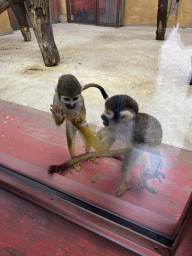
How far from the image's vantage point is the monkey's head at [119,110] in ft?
2.38

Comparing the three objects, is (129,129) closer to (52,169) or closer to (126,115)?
(126,115)

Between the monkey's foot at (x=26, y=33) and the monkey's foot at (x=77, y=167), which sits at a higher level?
the monkey's foot at (x=26, y=33)

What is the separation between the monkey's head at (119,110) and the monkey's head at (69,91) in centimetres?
13

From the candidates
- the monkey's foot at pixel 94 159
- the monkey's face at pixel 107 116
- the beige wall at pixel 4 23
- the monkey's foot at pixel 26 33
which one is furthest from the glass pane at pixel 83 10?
the monkey's foot at pixel 26 33

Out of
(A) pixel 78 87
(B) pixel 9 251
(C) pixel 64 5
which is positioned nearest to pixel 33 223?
(B) pixel 9 251

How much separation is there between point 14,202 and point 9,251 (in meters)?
0.21

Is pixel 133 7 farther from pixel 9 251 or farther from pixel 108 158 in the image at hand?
pixel 9 251

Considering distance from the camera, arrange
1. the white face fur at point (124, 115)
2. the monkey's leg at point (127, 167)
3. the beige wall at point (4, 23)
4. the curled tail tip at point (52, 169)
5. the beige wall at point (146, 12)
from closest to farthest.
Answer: the beige wall at point (146, 12)
the white face fur at point (124, 115)
the monkey's leg at point (127, 167)
the curled tail tip at point (52, 169)
the beige wall at point (4, 23)

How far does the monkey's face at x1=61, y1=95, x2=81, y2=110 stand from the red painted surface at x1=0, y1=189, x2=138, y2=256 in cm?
50

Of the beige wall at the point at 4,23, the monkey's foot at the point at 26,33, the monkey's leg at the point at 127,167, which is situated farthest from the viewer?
the monkey's foot at the point at 26,33

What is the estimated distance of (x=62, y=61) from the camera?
178cm

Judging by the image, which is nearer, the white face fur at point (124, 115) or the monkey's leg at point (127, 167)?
the white face fur at point (124, 115)

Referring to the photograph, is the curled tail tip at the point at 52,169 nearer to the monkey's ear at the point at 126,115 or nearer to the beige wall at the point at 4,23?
the monkey's ear at the point at 126,115

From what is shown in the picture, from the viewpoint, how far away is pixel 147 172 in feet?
2.98
